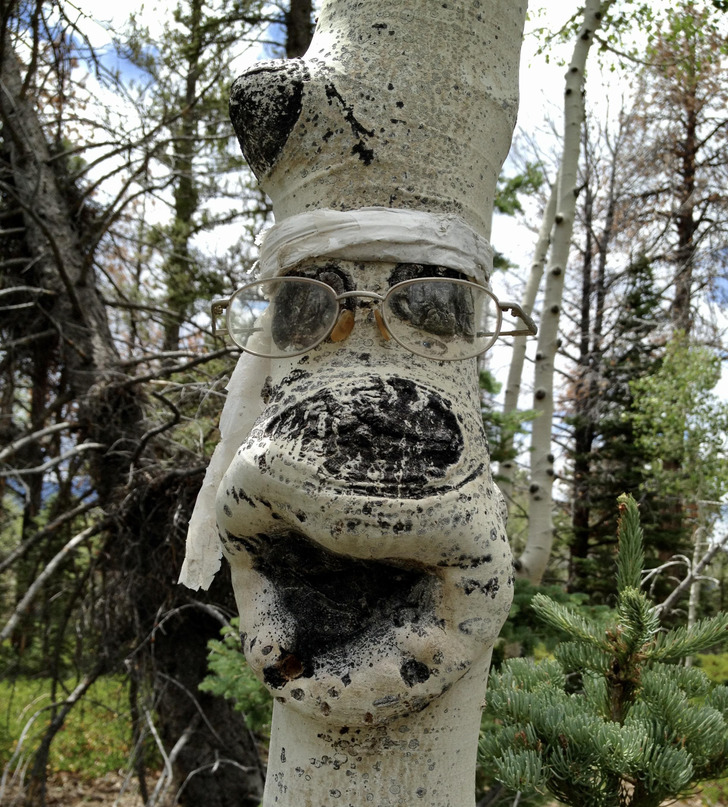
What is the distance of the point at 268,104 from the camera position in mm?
1154

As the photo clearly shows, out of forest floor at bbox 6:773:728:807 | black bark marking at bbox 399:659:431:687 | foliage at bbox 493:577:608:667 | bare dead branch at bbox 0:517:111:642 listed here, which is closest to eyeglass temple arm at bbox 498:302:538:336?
black bark marking at bbox 399:659:431:687

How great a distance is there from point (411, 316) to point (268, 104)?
0.44 meters

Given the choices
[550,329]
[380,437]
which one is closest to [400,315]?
[380,437]

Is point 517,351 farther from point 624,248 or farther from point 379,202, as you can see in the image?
point 624,248

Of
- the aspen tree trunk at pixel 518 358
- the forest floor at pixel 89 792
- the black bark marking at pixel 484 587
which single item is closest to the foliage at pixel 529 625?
the aspen tree trunk at pixel 518 358

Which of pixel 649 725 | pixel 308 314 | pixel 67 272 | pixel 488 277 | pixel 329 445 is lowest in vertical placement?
pixel 649 725

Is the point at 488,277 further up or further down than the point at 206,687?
further up

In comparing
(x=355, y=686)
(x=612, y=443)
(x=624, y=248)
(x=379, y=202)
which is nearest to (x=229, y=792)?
(x=355, y=686)

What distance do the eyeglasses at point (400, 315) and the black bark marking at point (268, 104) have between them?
24 centimetres

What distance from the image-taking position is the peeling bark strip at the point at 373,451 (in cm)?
97

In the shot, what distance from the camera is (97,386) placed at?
13.7ft

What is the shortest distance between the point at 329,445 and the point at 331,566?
0.67ft

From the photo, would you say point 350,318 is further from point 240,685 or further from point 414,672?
point 240,685

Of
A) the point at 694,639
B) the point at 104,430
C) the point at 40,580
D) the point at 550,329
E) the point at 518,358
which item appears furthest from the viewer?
the point at 518,358
